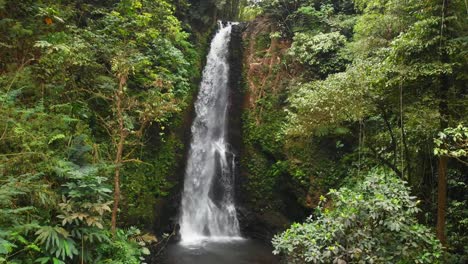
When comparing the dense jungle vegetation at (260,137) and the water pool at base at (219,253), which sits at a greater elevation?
the dense jungle vegetation at (260,137)

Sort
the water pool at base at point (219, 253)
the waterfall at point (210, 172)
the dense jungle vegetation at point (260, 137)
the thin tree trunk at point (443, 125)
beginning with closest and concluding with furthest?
the dense jungle vegetation at point (260, 137) → the thin tree trunk at point (443, 125) → the water pool at base at point (219, 253) → the waterfall at point (210, 172)

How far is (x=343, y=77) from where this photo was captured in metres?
8.81

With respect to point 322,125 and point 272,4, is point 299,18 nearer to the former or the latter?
point 272,4

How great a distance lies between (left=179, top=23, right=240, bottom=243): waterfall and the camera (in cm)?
1321

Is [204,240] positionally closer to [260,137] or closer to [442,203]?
[260,137]

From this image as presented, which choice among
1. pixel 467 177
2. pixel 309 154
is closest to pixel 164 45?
pixel 309 154

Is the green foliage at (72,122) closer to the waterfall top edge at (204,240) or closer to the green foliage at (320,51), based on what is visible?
the waterfall top edge at (204,240)

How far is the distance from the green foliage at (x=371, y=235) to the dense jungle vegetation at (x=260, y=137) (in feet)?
0.08

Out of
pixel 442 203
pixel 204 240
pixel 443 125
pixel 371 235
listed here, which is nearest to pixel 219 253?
pixel 204 240

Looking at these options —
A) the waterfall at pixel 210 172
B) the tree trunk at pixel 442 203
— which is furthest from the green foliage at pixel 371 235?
the waterfall at pixel 210 172

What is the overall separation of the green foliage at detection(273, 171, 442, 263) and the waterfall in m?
7.64

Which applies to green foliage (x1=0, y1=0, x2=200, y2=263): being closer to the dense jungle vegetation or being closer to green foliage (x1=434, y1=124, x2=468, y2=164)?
the dense jungle vegetation

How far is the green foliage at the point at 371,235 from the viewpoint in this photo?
5.18m

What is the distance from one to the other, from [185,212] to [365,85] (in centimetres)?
855
